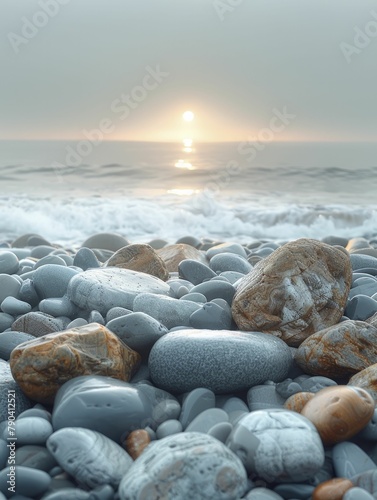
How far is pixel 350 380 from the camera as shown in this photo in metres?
2.59

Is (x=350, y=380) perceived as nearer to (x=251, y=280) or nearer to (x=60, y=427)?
(x=251, y=280)

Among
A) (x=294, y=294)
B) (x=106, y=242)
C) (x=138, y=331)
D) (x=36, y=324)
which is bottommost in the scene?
(x=106, y=242)

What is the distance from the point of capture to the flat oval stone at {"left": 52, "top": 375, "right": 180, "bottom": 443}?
216 centimetres

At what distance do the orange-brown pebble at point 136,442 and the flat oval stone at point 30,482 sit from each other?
327mm

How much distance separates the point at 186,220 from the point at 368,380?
10942 mm

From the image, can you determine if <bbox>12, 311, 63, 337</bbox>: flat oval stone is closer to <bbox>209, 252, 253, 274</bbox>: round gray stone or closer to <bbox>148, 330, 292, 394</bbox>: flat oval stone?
<bbox>148, 330, 292, 394</bbox>: flat oval stone

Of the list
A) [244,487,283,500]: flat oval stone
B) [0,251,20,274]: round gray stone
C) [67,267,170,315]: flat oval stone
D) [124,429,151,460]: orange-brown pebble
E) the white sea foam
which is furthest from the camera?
the white sea foam

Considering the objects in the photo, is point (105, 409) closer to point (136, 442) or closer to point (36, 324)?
point (136, 442)

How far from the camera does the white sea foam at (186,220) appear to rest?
12.2 metres

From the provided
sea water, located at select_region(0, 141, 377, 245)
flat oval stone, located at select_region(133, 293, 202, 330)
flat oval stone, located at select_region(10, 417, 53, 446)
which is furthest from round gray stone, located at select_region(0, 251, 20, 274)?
sea water, located at select_region(0, 141, 377, 245)

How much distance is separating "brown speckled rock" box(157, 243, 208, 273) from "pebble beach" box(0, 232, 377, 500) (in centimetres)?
99

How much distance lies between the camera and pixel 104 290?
3328 mm

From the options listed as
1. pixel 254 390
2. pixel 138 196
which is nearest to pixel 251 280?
pixel 254 390

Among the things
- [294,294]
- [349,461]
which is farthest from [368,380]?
[294,294]
